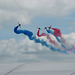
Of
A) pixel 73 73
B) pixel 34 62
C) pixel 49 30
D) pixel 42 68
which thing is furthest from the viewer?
pixel 49 30

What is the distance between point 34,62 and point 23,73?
11.0m

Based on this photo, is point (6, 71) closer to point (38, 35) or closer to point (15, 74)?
point (15, 74)

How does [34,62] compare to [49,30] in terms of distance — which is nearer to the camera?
[34,62]

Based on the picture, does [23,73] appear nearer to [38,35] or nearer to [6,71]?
[6,71]

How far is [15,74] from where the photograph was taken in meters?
36.0

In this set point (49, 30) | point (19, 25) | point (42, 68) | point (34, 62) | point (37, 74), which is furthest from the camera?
point (49, 30)

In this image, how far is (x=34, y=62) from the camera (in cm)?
4650

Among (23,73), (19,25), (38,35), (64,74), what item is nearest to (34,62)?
(23,73)

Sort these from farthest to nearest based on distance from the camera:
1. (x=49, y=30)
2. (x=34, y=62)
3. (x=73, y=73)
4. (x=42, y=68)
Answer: (x=49, y=30) → (x=34, y=62) → (x=42, y=68) → (x=73, y=73)

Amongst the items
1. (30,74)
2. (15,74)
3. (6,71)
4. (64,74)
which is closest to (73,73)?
(64,74)

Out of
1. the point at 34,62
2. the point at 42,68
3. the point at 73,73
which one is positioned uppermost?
the point at 34,62

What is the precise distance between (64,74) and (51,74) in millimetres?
1986

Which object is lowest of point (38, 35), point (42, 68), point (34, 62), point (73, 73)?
point (73, 73)

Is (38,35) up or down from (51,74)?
up
